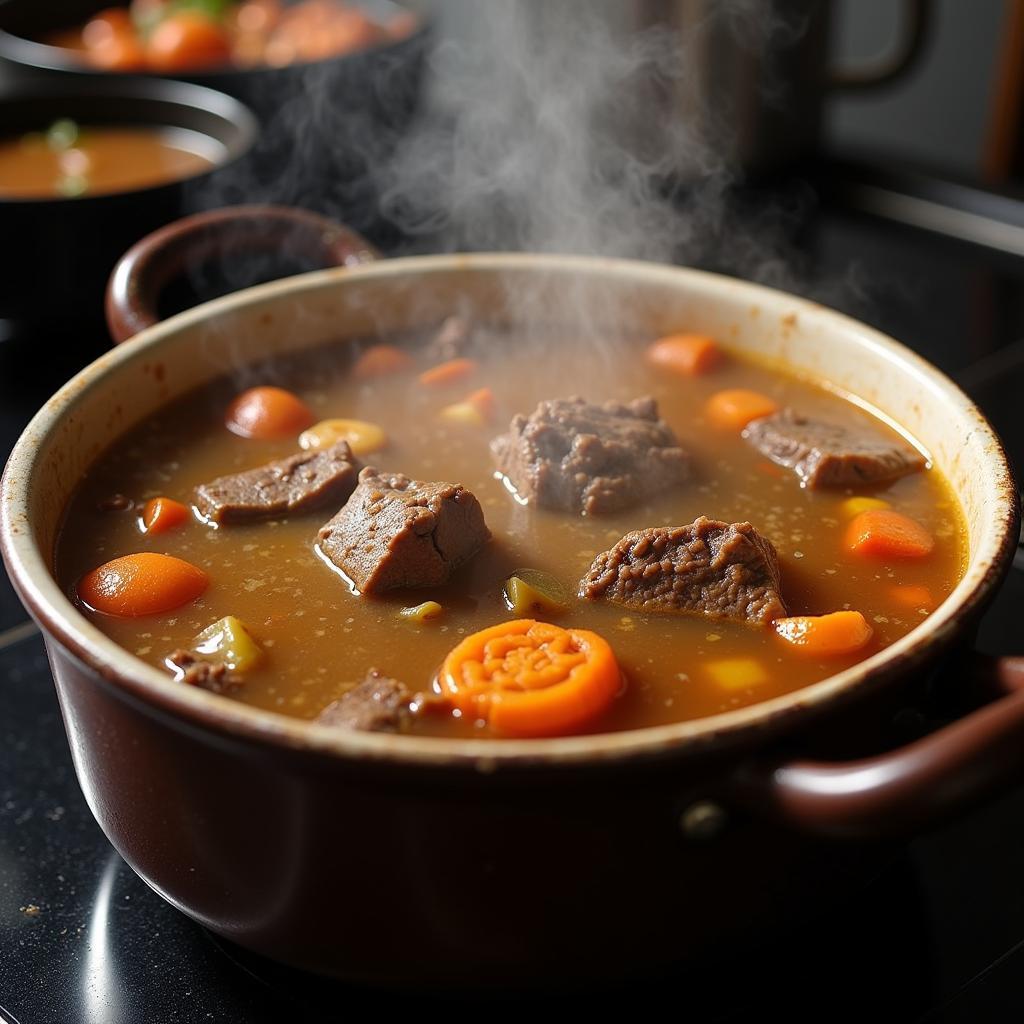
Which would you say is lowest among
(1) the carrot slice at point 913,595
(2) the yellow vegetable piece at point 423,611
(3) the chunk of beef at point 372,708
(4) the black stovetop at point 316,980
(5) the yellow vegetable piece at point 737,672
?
(4) the black stovetop at point 316,980

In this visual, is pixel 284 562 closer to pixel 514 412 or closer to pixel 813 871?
pixel 514 412

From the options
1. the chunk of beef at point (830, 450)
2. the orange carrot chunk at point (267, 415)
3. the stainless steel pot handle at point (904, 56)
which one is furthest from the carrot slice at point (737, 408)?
the stainless steel pot handle at point (904, 56)

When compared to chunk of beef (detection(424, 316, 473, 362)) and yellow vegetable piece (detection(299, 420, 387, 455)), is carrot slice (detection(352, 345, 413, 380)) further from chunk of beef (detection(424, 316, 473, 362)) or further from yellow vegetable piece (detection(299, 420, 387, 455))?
yellow vegetable piece (detection(299, 420, 387, 455))

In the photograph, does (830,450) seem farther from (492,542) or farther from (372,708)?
(372,708)

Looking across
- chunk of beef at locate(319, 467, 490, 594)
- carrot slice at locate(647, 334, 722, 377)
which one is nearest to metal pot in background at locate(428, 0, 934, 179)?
carrot slice at locate(647, 334, 722, 377)

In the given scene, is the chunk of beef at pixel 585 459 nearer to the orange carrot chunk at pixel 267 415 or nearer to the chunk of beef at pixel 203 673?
the orange carrot chunk at pixel 267 415
